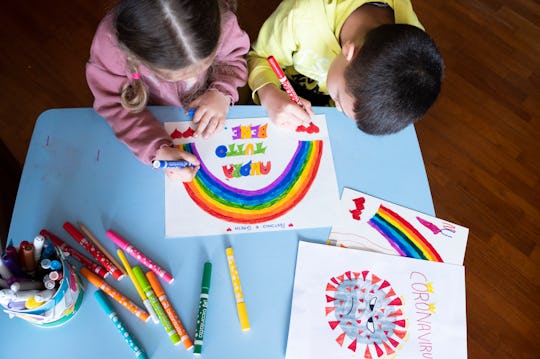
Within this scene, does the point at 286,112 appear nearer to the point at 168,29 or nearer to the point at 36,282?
the point at 168,29

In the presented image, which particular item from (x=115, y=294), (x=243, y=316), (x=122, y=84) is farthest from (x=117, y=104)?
(x=243, y=316)

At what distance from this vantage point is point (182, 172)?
0.74m

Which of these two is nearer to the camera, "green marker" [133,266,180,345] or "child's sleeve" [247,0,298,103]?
"green marker" [133,266,180,345]

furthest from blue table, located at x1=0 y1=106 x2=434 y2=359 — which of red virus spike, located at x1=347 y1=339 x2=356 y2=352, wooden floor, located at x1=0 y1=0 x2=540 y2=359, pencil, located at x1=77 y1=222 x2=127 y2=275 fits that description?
wooden floor, located at x1=0 y1=0 x2=540 y2=359

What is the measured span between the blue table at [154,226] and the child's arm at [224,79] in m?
0.04

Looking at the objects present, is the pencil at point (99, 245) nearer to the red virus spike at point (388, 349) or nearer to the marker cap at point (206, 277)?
the marker cap at point (206, 277)

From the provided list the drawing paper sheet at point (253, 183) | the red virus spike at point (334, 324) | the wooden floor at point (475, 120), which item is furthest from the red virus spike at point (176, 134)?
the wooden floor at point (475, 120)

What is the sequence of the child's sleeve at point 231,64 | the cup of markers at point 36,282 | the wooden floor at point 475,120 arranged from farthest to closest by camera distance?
1. the wooden floor at point 475,120
2. the child's sleeve at point 231,64
3. the cup of markers at point 36,282

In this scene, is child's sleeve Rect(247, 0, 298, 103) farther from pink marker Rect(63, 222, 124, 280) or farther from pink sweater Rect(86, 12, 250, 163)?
pink marker Rect(63, 222, 124, 280)

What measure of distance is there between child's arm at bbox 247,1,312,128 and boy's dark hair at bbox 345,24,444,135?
16 cm

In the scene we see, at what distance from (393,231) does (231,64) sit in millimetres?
490

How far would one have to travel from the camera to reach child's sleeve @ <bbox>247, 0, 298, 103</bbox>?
2.91 ft

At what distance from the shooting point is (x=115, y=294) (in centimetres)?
66

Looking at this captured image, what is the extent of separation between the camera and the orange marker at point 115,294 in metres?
0.65
